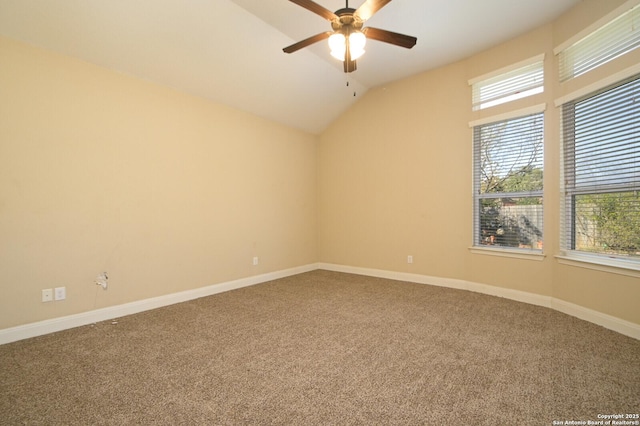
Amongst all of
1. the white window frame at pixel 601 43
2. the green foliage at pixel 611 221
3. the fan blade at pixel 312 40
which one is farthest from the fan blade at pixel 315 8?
the green foliage at pixel 611 221

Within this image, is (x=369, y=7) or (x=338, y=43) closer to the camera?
(x=369, y=7)

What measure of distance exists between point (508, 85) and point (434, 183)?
4.76 feet

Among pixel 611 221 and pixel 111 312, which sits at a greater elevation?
pixel 611 221

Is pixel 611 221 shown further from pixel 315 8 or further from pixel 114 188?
pixel 114 188

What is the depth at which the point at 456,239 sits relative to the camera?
4.01 metres

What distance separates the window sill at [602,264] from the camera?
96.7 inches

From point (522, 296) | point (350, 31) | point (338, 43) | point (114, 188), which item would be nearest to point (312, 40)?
point (338, 43)

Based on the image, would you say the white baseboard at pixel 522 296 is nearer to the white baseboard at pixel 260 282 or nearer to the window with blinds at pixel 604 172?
the white baseboard at pixel 260 282

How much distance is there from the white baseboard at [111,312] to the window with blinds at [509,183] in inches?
130

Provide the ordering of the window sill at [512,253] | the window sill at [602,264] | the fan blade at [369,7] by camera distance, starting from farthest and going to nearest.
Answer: the window sill at [512,253], the window sill at [602,264], the fan blade at [369,7]

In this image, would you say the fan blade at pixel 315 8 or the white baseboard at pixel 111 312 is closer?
the fan blade at pixel 315 8

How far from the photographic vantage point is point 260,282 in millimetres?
4477

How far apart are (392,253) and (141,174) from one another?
360 centimetres

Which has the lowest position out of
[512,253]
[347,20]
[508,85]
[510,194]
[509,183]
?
[512,253]
